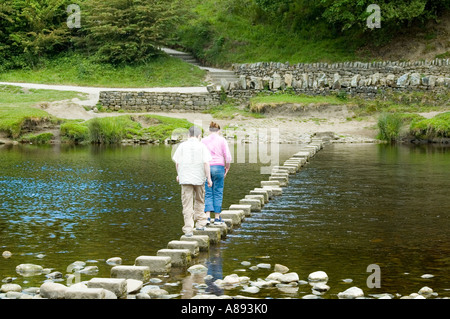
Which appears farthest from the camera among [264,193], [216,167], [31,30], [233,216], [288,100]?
[31,30]

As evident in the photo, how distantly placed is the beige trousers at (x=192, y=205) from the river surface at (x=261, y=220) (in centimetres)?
52

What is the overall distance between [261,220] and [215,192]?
156 centimetres

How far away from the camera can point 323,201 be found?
57.3 ft

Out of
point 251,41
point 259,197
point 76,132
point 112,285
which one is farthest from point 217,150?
point 251,41

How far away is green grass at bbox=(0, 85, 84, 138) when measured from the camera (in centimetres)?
3616

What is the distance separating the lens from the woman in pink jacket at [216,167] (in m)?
13.8

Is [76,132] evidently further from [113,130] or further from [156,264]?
[156,264]

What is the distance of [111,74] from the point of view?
47.1m

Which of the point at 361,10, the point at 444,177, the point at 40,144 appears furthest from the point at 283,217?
the point at 361,10

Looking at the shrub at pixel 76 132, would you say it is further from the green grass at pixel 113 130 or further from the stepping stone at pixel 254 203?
the stepping stone at pixel 254 203

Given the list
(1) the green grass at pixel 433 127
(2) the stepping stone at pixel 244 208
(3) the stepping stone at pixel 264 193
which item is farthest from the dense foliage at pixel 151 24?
(2) the stepping stone at pixel 244 208

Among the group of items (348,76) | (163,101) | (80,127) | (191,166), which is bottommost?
(80,127)

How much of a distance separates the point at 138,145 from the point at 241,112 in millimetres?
6942

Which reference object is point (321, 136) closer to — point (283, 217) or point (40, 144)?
point (40, 144)
